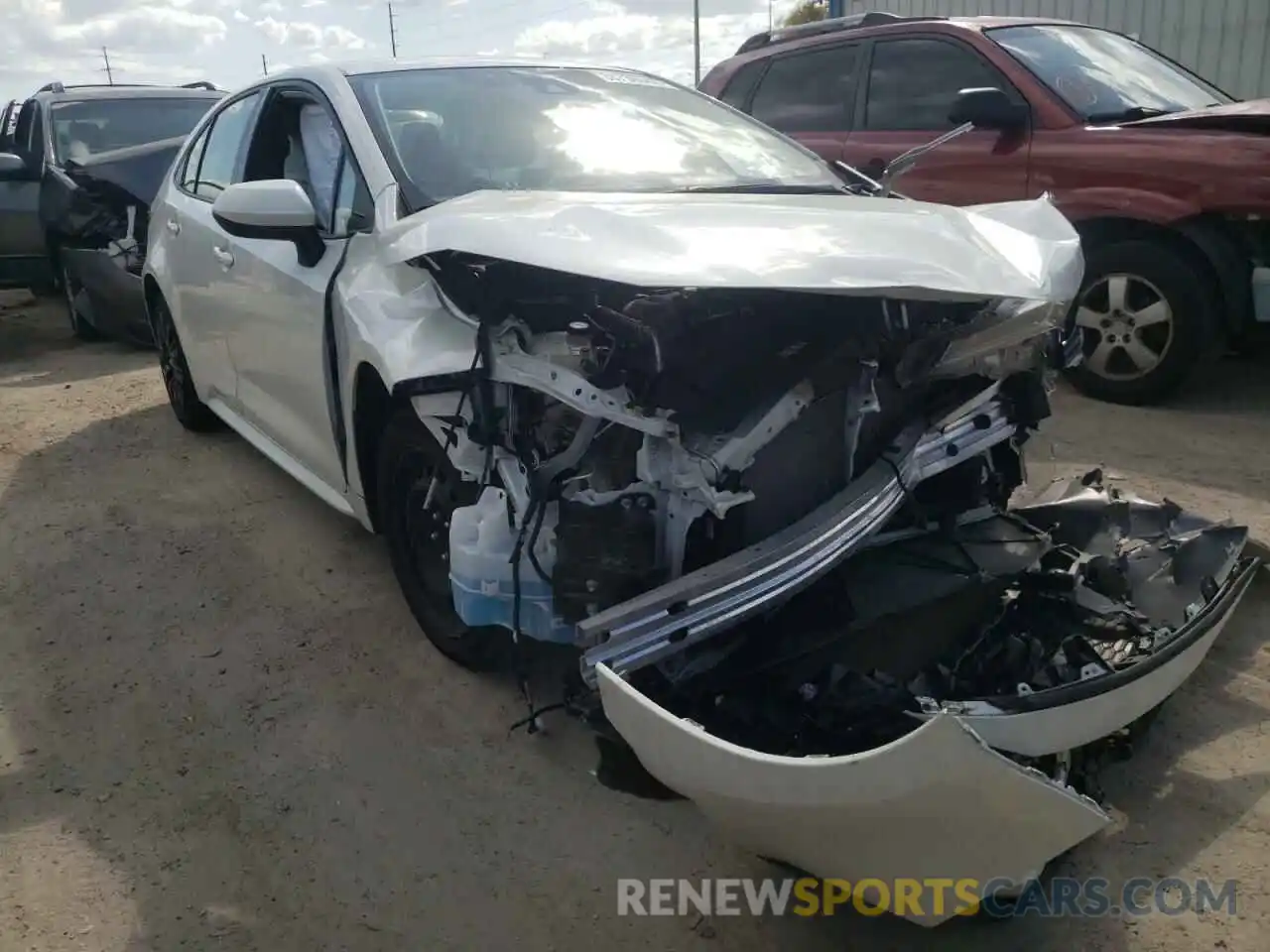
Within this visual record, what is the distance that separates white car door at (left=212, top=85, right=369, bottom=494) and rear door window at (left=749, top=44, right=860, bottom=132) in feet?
11.0

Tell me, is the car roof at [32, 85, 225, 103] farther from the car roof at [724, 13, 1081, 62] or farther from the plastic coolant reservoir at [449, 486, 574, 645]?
the plastic coolant reservoir at [449, 486, 574, 645]

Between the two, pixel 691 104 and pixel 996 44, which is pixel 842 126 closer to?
pixel 996 44

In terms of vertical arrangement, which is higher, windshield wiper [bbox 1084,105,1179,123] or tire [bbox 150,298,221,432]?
windshield wiper [bbox 1084,105,1179,123]

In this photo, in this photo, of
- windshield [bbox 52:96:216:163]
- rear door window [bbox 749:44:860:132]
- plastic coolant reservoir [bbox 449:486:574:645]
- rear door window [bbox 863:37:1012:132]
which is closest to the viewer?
plastic coolant reservoir [bbox 449:486:574:645]

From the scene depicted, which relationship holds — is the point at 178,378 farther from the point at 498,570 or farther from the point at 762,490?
the point at 762,490

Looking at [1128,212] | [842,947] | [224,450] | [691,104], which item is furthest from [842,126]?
[842,947]

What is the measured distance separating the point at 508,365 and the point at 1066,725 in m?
1.33

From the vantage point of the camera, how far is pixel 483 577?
2453mm

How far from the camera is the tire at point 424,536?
292 centimetres

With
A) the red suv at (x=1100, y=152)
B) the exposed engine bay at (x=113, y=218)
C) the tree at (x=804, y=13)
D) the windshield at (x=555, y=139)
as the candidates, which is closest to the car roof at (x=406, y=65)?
the windshield at (x=555, y=139)

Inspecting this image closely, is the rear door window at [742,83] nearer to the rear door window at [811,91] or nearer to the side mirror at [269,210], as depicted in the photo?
the rear door window at [811,91]

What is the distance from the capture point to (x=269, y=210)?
3.10m

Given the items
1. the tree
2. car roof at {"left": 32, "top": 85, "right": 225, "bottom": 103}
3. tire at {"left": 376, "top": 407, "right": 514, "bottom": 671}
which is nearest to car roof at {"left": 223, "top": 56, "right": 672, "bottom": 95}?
tire at {"left": 376, "top": 407, "right": 514, "bottom": 671}

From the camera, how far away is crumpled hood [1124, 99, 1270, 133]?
4824mm
